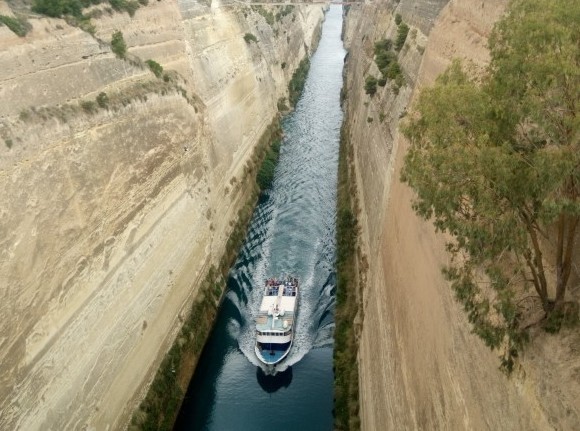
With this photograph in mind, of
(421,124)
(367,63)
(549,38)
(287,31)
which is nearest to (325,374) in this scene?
(421,124)

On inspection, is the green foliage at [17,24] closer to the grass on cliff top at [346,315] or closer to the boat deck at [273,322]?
the boat deck at [273,322]

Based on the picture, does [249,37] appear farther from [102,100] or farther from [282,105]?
[102,100]

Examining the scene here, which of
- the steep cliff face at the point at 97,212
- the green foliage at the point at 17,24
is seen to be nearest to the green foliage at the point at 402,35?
the steep cliff face at the point at 97,212

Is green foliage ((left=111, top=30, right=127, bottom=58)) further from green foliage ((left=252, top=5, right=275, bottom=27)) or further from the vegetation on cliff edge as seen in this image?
green foliage ((left=252, top=5, right=275, bottom=27))

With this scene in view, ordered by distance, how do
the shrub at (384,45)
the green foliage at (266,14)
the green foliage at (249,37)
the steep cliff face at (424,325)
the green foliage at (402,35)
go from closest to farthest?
the steep cliff face at (424,325)
the green foliage at (402,35)
the shrub at (384,45)
the green foliage at (249,37)
the green foliage at (266,14)

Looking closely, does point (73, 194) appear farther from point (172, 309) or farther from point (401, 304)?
point (401, 304)

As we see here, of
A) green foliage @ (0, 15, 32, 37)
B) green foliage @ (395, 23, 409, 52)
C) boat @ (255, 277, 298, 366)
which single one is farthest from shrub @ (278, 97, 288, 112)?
green foliage @ (0, 15, 32, 37)

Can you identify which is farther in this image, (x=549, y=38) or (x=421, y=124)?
(x=421, y=124)
